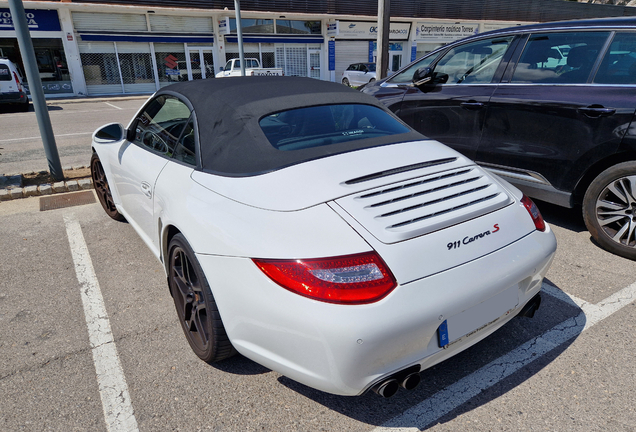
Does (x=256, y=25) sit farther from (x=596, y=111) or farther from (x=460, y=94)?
(x=596, y=111)

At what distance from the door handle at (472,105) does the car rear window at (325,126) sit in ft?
5.67

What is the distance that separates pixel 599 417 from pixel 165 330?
2.40 meters

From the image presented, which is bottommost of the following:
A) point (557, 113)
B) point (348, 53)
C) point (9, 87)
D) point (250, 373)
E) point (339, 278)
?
point (250, 373)

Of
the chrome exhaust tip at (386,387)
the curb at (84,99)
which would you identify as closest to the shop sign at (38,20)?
the curb at (84,99)

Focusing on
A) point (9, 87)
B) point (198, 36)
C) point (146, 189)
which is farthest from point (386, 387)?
point (198, 36)

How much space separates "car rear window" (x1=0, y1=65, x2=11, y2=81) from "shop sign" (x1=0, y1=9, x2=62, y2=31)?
708 centimetres

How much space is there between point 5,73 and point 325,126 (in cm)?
1612

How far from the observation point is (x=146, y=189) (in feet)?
9.50

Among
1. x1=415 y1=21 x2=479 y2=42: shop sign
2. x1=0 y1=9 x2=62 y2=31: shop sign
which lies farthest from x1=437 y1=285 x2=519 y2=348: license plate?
x1=415 y1=21 x2=479 y2=42: shop sign

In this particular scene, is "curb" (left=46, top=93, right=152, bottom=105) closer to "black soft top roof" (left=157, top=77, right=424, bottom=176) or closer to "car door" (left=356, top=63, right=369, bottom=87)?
"car door" (left=356, top=63, right=369, bottom=87)

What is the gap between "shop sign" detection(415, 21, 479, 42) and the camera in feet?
103

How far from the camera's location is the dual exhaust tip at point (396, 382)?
178 centimetres

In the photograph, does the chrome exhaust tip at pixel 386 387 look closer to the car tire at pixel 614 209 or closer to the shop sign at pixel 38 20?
the car tire at pixel 614 209

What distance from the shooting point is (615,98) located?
3.37 m
